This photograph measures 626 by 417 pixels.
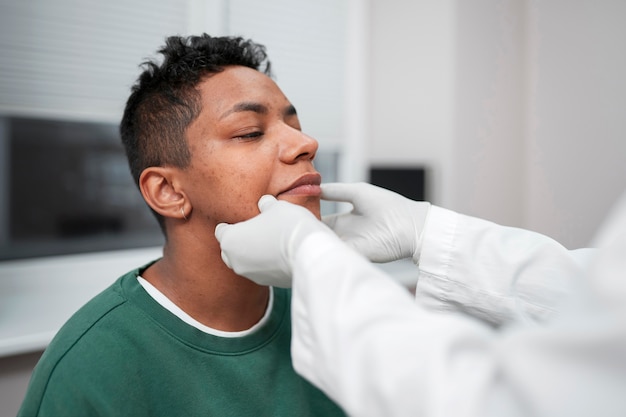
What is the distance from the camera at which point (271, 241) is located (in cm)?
85

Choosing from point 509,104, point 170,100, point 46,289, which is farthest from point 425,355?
point 509,104

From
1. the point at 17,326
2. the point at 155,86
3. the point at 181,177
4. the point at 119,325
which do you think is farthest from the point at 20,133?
the point at 119,325

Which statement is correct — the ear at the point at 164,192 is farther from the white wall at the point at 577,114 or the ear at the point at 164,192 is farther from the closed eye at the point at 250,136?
the white wall at the point at 577,114

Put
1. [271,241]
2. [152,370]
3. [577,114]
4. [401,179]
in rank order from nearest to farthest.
A: [271,241] → [152,370] → [577,114] → [401,179]

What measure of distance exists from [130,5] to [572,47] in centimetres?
256

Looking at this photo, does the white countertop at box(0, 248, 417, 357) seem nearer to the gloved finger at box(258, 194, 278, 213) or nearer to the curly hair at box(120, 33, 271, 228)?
the curly hair at box(120, 33, 271, 228)

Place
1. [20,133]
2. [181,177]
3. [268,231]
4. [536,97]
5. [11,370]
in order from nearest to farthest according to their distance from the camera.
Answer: [268,231] < [181,177] < [11,370] < [20,133] < [536,97]

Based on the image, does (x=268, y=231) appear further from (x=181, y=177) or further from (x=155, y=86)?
(x=155, y=86)

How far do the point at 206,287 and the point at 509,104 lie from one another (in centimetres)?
286

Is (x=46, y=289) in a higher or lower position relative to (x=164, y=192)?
lower

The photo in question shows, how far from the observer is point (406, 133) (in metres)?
3.25

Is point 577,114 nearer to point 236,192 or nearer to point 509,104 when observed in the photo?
point 509,104

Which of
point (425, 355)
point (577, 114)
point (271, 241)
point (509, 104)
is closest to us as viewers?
point (425, 355)

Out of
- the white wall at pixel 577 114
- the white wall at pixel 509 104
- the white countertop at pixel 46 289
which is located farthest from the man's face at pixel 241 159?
the white wall at pixel 577 114
